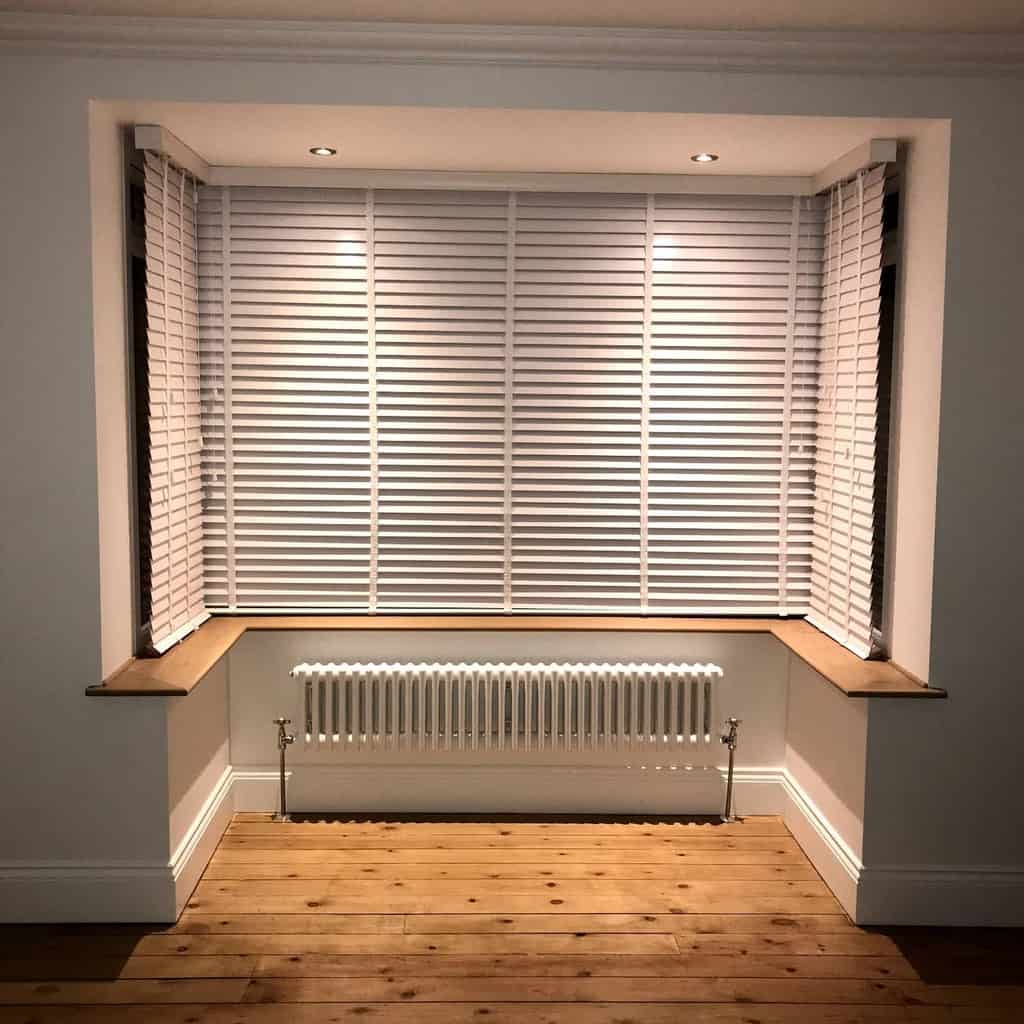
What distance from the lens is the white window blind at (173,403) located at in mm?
3430

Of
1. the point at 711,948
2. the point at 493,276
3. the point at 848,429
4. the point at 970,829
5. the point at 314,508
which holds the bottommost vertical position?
the point at 711,948

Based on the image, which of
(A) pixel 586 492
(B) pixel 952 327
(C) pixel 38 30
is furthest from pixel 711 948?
(C) pixel 38 30

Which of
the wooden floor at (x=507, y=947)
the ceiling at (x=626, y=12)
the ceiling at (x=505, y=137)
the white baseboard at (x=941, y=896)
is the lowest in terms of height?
the wooden floor at (x=507, y=947)

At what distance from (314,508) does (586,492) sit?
40.9 inches

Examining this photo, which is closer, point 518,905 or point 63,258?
point 63,258

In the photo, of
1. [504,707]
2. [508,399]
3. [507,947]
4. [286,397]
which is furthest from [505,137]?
[507,947]

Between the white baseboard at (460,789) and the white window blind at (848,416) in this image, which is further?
the white baseboard at (460,789)

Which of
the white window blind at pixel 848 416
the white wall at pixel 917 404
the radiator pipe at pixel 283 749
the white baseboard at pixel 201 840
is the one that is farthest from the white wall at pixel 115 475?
the radiator pipe at pixel 283 749

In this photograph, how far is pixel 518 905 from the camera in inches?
133

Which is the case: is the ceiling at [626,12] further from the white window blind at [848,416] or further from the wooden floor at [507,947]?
the wooden floor at [507,947]

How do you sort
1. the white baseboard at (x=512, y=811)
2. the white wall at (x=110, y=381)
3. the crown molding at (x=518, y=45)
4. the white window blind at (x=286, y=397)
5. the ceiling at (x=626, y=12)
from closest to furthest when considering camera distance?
the ceiling at (x=626, y=12), the crown molding at (x=518, y=45), the white wall at (x=110, y=381), the white baseboard at (x=512, y=811), the white window blind at (x=286, y=397)

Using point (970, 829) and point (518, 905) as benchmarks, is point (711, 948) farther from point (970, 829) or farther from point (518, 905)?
point (970, 829)

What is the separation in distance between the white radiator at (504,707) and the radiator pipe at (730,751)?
0.08m

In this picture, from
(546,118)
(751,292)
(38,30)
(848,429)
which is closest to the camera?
(38,30)
